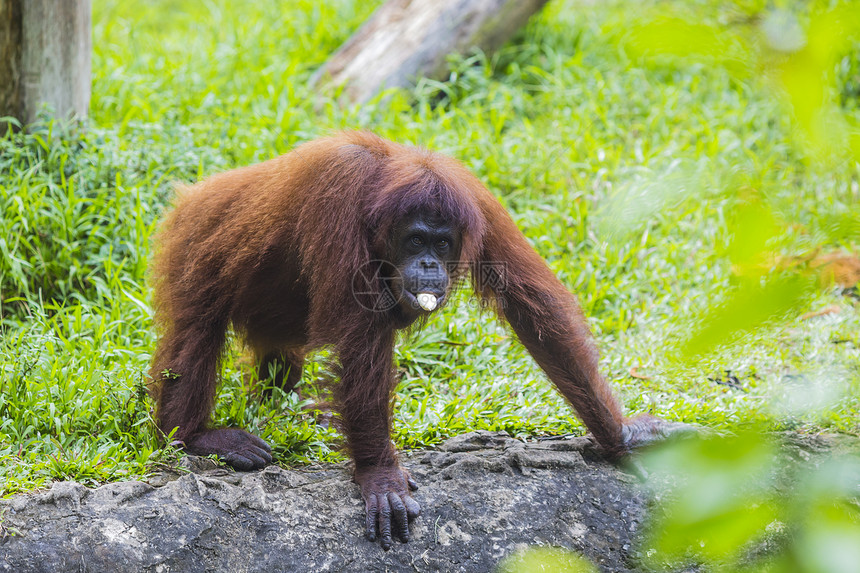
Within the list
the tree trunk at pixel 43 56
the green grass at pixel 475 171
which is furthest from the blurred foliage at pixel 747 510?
the tree trunk at pixel 43 56

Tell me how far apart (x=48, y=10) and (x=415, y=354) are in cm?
275

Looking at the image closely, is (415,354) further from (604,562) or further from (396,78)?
(396,78)

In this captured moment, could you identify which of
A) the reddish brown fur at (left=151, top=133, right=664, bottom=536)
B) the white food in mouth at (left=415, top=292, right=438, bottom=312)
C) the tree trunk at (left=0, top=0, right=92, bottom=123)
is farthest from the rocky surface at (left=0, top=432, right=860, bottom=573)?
the tree trunk at (left=0, top=0, right=92, bottom=123)

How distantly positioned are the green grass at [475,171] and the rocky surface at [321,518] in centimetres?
25

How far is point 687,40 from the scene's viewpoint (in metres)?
0.77

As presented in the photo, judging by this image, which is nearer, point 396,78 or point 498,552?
point 498,552

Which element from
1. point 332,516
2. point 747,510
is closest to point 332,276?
point 332,516

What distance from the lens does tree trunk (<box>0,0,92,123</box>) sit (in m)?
4.62

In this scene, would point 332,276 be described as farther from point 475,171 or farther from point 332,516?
point 475,171

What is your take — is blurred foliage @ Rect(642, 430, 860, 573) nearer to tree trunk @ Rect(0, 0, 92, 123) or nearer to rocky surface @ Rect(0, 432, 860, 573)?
rocky surface @ Rect(0, 432, 860, 573)

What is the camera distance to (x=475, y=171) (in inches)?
221

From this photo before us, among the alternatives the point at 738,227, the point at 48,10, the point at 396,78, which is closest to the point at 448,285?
the point at 738,227

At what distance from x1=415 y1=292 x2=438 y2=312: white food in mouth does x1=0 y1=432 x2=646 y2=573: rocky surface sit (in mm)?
694

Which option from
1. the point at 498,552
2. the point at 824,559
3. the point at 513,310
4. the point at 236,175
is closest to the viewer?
the point at 824,559
